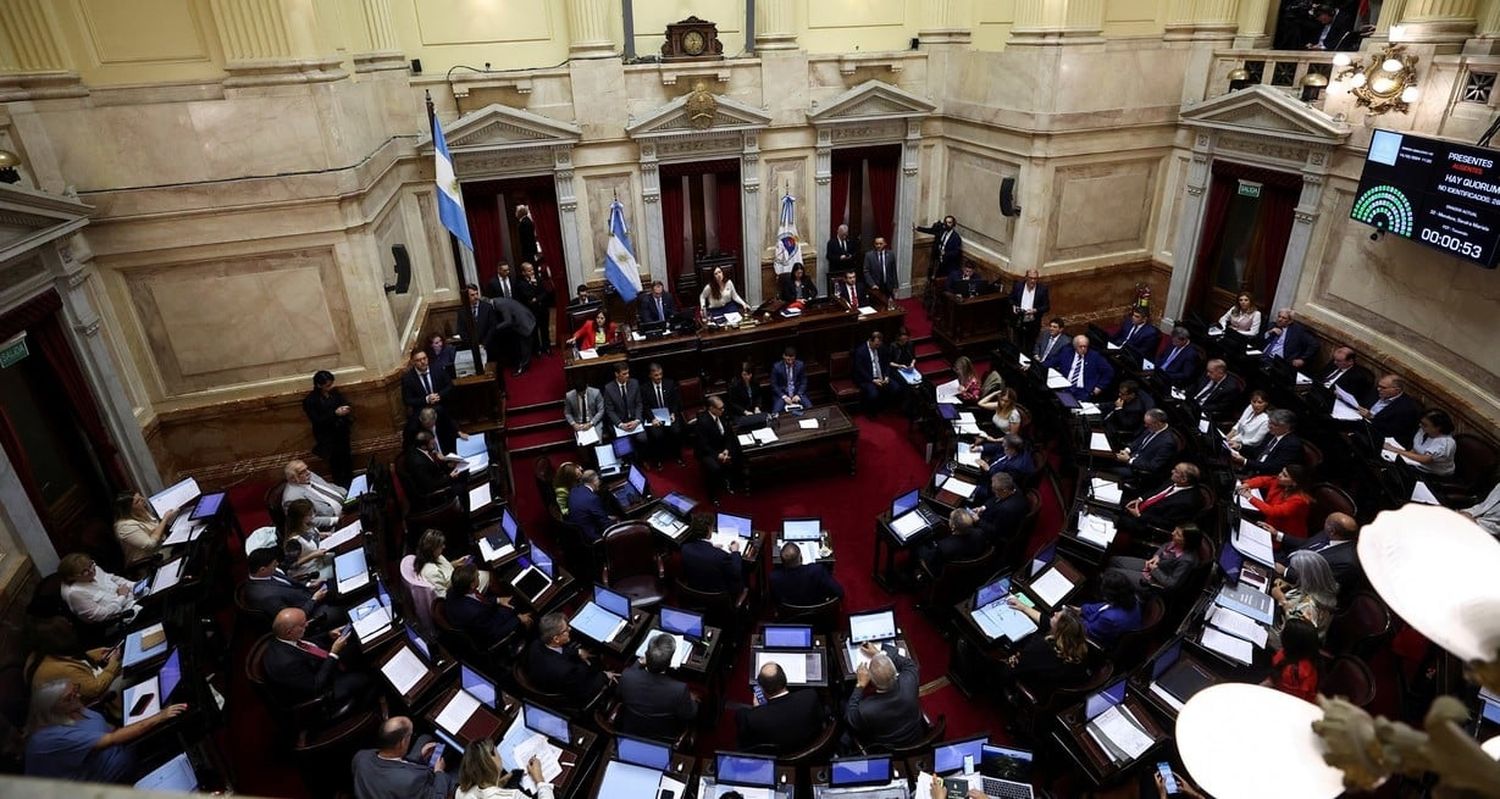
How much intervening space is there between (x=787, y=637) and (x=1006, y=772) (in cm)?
177

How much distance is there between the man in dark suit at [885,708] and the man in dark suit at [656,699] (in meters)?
1.10

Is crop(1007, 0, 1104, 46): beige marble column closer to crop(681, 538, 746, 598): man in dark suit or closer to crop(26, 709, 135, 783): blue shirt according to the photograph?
crop(681, 538, 746, 598): man in dark suit

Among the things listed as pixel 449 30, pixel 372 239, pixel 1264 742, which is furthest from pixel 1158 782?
pixel 449 30

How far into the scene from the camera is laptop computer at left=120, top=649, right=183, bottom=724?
542 centimetres

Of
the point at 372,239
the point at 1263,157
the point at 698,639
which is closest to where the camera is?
the point at 698,639

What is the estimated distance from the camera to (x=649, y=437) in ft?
32.5

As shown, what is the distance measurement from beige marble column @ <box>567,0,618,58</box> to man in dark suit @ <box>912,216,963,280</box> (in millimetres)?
5949

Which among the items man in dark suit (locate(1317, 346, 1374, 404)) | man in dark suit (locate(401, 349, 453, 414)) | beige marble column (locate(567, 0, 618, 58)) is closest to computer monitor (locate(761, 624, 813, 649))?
man in dark suit (locate(401, 349, 453, 414))

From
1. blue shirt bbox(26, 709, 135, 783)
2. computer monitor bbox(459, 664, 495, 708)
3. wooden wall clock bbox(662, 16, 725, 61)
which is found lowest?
computer monitor bbox(459, 664, 495, 708)

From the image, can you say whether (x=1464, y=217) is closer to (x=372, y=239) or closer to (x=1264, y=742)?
(x=1264, y=742)

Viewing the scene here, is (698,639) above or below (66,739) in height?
below

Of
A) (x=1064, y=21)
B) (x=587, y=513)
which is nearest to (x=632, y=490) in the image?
(x=587, y=513)

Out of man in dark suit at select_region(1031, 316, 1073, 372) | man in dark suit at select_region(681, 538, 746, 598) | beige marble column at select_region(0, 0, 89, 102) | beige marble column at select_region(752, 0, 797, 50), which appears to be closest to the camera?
man in dark suit at select_region(681, 538, 746, 598)

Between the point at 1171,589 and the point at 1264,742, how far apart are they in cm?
580
